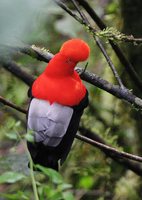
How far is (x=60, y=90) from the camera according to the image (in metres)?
1.87

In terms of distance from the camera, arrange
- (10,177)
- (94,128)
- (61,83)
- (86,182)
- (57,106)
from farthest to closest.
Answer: (86,182) → (94,128) → (61,83) → (57,106) → (10,177)

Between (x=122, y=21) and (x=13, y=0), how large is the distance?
2460 millimetres

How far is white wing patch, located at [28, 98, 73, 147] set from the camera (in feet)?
5.68

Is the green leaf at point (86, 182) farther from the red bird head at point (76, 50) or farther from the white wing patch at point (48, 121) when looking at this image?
the red bird head at point (76, 50)

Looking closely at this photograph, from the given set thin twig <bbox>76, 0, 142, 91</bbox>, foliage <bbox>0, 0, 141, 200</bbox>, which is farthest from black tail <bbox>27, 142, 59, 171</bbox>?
foliage <bbox>0, 0, 141, 200</bbox>

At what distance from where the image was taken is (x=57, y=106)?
1.81 m

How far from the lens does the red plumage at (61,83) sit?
1839mm

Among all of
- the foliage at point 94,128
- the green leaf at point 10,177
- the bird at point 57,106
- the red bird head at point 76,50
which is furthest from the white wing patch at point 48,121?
the foliage at point 94,128

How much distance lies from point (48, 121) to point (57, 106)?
9 centimetres

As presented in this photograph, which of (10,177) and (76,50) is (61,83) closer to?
(76,50)

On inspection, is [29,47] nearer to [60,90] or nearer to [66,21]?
[60,90]

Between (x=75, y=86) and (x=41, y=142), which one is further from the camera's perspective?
(x=75, y=86)

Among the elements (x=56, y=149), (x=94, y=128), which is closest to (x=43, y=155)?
(x=56, y=149)

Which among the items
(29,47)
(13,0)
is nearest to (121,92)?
(29,47)
